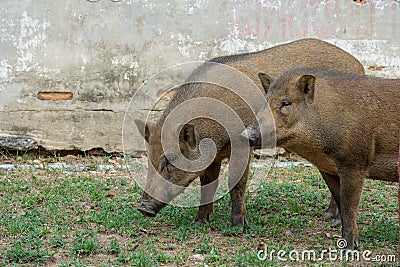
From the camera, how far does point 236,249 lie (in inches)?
225

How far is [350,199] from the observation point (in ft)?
18.6

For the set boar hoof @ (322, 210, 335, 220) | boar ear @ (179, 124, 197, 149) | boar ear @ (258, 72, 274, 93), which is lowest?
boar hoof @ (322, 210, 335, 220)

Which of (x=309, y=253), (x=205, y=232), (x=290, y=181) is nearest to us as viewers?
(x=309, y=253)

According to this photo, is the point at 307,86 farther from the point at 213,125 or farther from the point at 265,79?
the point at 213,125

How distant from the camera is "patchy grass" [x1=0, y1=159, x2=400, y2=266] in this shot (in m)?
5.36

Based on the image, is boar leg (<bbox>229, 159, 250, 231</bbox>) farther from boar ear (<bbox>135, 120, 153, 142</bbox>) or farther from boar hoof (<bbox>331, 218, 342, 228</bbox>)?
boar ear (<bbox>135, 120, 153, 142</bbox>)

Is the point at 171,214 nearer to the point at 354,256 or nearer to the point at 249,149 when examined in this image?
the point at 249,149

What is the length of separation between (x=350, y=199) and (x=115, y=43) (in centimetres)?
475

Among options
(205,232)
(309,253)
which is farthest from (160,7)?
(309,253)

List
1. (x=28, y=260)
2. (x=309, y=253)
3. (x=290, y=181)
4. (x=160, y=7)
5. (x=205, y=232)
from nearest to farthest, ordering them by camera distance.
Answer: (x=28, y=260)
(x=309, y=253)
(x=205, y=232)
(x=290, y=181)
(x=160, y=7)

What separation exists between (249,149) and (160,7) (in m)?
3.70

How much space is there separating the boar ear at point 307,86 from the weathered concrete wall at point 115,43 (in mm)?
3869

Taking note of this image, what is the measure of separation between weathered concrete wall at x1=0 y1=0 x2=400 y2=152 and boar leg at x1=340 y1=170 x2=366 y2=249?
4151 mm

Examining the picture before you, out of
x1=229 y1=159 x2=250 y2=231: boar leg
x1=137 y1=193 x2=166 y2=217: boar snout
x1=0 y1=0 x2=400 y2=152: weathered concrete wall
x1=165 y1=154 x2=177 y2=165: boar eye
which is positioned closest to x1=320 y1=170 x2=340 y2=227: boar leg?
x1=229 y1=159 x2=250 y2=231: boar leg
